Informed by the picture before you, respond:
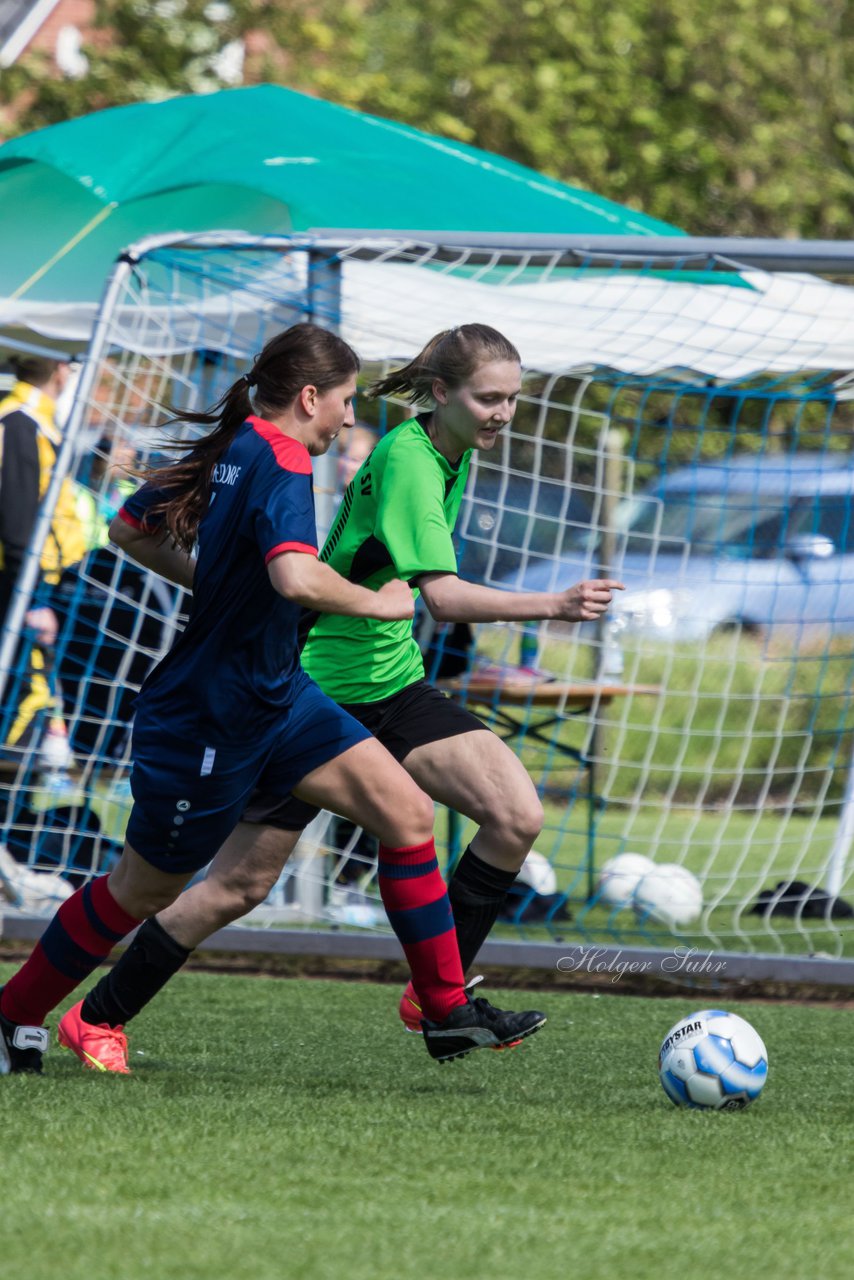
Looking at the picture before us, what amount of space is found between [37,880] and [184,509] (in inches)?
124

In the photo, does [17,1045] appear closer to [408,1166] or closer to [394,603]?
[408,1166]

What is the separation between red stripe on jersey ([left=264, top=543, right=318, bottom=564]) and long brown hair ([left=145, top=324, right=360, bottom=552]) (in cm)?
35

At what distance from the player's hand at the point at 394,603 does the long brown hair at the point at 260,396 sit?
1.51 feet

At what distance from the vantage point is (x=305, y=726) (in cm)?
375

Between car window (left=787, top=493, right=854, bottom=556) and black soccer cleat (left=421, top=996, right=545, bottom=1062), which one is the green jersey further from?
car window (left=787, top=493, right=854, bottom=556)

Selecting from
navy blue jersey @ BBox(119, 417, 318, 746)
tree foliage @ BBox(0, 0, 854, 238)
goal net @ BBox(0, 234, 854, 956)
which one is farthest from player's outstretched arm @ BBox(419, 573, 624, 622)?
tree foliage @ BBox(0, 0, 854, 238)

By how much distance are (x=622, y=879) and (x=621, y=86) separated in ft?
35.9

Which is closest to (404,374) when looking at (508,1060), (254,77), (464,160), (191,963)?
(508,1060)

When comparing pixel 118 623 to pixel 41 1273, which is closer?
pixel 41 1273

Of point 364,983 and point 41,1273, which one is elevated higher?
point 41,1273

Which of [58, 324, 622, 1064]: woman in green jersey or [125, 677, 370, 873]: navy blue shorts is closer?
[125, 677, 370, 873]: navy blue shorts

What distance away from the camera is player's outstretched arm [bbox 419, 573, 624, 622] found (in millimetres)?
3566

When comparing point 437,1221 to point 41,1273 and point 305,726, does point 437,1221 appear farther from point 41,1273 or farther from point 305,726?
point 305,726

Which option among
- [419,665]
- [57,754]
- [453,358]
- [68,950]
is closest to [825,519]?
[57,754]
